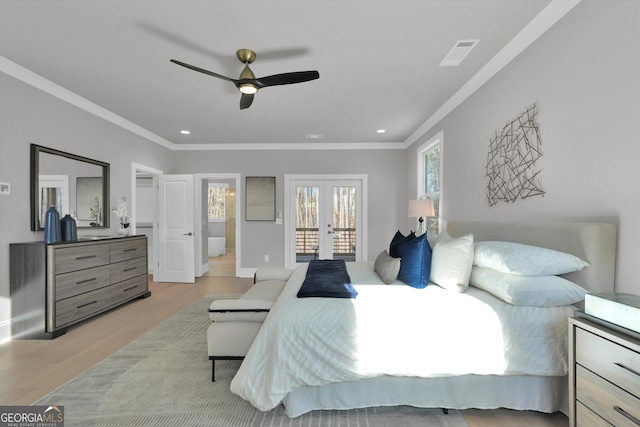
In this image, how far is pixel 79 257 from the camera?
305cm

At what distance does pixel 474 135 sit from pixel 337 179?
9.43ft

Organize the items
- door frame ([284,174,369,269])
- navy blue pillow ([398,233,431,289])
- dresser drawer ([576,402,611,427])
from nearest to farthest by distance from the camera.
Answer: dresser drawer ([576,402,611,427])
navy blue pillow ([398,233,431,289])
door frame ([284,174,369,269])

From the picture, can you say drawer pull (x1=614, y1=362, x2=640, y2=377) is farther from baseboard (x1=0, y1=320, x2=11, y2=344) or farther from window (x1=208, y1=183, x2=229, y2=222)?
window (x1=208, y1=183, x2=229, y2=222)

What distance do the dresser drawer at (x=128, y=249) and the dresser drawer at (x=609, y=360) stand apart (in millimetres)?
4411

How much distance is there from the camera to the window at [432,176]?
4.05 m

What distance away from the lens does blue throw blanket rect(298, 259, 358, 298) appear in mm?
1879

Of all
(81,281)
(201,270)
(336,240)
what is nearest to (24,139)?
(81,281)

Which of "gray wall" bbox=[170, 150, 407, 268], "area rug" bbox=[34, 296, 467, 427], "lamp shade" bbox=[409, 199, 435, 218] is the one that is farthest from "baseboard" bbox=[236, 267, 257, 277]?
"lamp shade" bbox=[409, 199, 435, 218]

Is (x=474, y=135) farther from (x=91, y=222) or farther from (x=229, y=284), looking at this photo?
(x=91, y=222)

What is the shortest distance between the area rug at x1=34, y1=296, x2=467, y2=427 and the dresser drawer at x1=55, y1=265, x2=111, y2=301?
3.42 feet

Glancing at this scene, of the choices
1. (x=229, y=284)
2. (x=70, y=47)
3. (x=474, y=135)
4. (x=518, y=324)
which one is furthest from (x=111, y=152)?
(x=518, y=324)

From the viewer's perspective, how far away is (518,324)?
161 centimetres

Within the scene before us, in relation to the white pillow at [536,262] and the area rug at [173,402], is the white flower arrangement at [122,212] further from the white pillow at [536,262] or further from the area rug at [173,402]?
the white pillow at [536,262]

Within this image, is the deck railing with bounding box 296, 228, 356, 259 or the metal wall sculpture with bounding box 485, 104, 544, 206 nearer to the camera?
the metal wall sculpture with bounding box 485, 104, 544, 206
